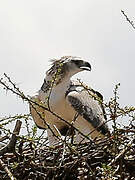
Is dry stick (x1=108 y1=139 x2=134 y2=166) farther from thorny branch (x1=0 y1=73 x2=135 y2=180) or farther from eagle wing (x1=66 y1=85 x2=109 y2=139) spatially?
eagle wing (x1=66 y1=85 x2=109 y2=139)

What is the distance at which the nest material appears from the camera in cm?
342

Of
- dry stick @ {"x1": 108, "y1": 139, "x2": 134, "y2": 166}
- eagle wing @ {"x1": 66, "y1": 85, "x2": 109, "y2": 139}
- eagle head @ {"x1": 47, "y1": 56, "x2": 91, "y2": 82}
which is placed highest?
eagle head @ {"x1": 47, "y1": 56, "x2": 91, "y2": 82}

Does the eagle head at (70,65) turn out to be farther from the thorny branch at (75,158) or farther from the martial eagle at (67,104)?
the thorny branch at (75,158)

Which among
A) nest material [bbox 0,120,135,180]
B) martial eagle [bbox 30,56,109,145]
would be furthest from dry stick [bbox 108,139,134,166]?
martial eagle [bbox 30,56,109,145]

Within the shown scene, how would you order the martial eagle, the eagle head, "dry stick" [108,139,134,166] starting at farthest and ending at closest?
the eagle head → the martial eagle → "dry stick" [108,139,134,166]

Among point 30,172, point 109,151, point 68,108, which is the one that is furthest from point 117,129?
point 68,108

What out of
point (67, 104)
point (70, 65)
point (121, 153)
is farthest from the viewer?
point (70, 65)

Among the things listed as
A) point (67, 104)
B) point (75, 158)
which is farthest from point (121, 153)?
point (67, 104)

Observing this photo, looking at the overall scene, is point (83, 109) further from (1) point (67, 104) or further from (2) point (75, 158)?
(2) point (75, 158)

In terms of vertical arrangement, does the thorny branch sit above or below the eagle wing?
below

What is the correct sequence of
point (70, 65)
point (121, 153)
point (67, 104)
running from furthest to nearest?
point (70, 65) → point (67, 104) → point (121, 153)

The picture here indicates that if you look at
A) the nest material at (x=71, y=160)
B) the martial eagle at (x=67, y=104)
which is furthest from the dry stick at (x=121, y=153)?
the martial eagle at (x=67, y=104)

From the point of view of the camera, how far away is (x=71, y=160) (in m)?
3.57

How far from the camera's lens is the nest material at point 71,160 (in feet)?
11.2
